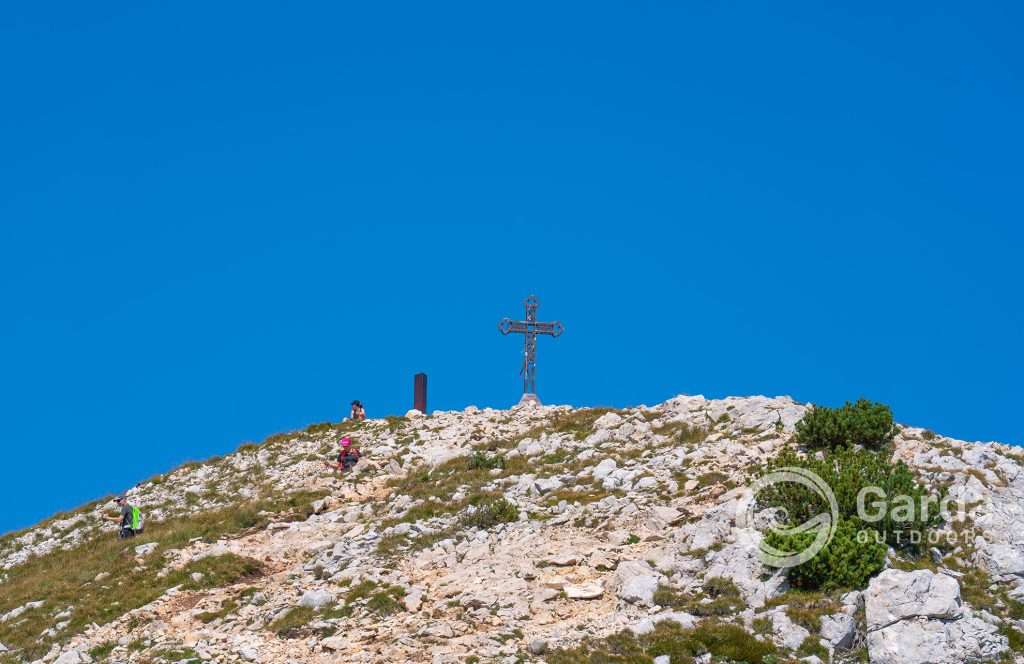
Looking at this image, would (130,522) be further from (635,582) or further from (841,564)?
(841,564)

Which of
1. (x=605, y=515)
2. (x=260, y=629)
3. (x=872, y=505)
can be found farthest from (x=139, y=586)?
(x=872, y=505)

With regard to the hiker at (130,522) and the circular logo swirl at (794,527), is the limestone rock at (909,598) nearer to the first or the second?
the circular logo swirl at (794,527)

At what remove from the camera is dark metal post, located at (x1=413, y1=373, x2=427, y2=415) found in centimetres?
4866

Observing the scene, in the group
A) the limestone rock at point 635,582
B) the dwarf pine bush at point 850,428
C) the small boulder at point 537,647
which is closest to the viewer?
the small boulder at point 537,647

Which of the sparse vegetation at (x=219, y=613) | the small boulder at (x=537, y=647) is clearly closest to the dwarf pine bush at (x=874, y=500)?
the small boulder at (x=537, y=647)

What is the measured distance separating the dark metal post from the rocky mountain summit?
6021mm

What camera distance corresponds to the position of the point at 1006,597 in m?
23.2

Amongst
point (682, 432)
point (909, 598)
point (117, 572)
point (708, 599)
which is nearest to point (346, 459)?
point (117, 572)

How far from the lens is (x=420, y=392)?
49281 mm

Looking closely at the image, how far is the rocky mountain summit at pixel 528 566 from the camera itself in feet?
73.8

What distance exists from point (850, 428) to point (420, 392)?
74.5ft

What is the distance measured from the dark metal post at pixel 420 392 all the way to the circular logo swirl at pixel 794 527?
73.8 ft

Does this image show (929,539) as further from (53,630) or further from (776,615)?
(53,630)

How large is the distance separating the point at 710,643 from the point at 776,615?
163cm
